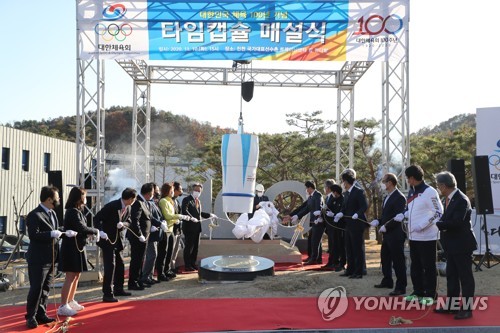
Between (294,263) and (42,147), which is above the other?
(42,147)

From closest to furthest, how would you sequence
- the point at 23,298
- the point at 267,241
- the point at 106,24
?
the point at 23,298
the point at 106,24
the point at 267,241

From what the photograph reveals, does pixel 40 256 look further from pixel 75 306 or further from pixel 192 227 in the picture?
pixel 192 227

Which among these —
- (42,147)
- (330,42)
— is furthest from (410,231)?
(42,147)

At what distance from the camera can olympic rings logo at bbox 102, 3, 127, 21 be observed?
10203 mm

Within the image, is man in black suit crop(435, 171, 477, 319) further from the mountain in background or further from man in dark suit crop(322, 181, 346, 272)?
the mountain in background

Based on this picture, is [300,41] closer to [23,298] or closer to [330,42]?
[330,42]

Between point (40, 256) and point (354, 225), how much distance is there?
4696mm

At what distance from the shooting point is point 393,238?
7121 mm

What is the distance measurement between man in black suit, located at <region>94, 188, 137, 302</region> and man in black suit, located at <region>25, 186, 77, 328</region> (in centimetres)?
94

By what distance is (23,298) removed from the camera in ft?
25.1

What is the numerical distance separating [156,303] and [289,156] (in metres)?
17.5

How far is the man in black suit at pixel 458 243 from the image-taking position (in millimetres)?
5652

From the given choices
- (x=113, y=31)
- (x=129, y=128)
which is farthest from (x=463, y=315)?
(x=129, y=128)

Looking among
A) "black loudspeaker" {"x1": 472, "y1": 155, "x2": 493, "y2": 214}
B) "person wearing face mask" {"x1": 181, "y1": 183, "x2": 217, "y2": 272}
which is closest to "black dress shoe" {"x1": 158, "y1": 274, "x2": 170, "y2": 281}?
"person wearing face mask" {"x1": 181, "y1": 183, "x2": 217, "y2": 272}
